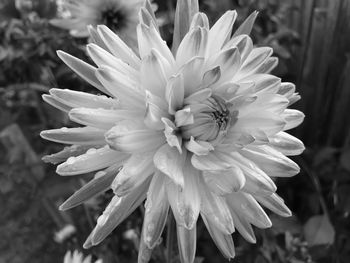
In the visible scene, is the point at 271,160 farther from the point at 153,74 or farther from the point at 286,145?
the point at 153,74

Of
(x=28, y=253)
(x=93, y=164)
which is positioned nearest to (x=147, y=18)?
(x=93, y=164)

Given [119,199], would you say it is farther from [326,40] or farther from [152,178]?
[326,40]

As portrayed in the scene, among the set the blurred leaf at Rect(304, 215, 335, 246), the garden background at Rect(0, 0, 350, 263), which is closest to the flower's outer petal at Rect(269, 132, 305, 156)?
the garden background at Rect(0, 0, 350, 263)

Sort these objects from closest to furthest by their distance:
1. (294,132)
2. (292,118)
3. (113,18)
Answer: (292,118) < (113,18) < (294,132)

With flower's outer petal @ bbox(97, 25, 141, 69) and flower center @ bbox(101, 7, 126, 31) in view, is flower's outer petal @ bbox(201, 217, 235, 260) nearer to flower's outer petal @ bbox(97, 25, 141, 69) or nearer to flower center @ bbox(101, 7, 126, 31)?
flower's outer petal @ bbox(97, 25, 141, 69)

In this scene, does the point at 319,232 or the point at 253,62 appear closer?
the point at 253,62

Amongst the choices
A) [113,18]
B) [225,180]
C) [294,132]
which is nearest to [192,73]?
[225,180]

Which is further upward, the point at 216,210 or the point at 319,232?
the point at 216,210

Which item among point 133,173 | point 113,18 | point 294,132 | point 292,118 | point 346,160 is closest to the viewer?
point 133,173
